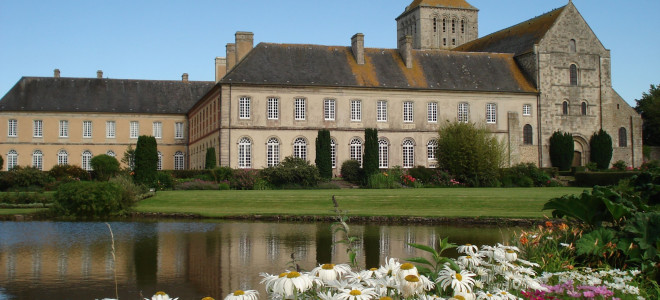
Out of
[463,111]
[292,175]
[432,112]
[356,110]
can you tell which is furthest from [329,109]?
[463,111]

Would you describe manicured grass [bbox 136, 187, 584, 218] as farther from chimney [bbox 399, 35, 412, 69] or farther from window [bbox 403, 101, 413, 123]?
chimney [bbox 399, 35, 412, 69]

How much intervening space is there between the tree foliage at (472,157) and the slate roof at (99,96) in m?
25.3

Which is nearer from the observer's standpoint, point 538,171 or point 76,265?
point 76,265

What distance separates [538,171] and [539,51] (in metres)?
9.70

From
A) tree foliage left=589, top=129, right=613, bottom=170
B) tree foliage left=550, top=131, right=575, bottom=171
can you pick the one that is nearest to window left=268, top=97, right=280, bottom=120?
tree foliage left=550, top=131, right=575, bottom=171

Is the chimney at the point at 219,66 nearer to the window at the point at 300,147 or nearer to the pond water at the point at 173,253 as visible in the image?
the window at the point at 300,147

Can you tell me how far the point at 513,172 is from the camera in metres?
34.4

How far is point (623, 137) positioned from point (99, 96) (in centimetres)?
3862

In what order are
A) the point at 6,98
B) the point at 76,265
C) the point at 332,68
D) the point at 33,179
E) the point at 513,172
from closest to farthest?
1. the point at 76,265
2. the point at 33,179
3. the point at 513,172
4. the point at 332,68
5. the point at 6,98

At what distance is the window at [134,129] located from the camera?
5036cm

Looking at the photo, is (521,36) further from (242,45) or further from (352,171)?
(242,45)

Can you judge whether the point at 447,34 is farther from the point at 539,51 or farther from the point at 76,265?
the point at 76,265

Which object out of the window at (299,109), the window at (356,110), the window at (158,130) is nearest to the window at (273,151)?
the window at (299,109)

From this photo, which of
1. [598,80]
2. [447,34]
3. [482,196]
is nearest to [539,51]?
[598,80]
